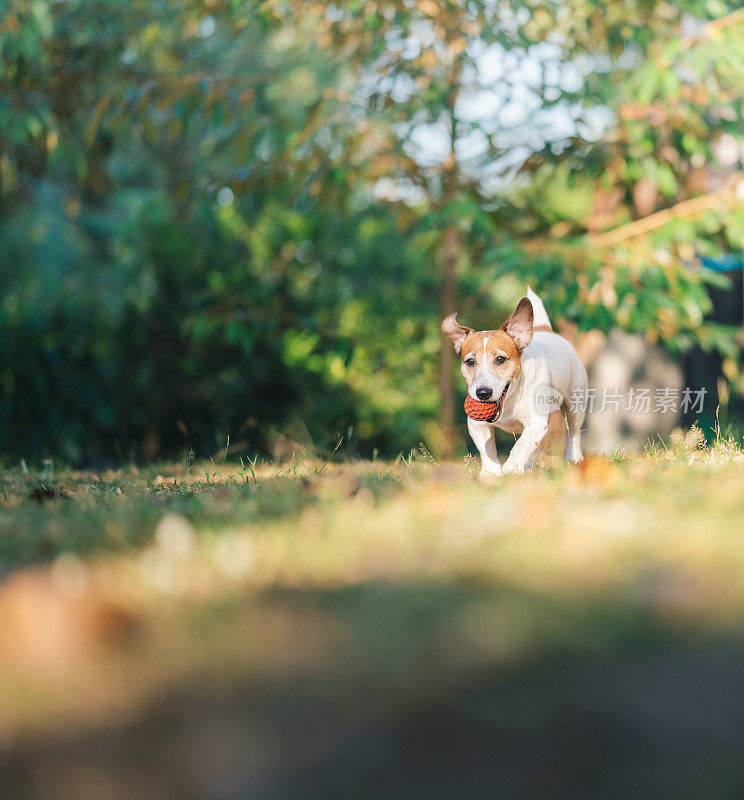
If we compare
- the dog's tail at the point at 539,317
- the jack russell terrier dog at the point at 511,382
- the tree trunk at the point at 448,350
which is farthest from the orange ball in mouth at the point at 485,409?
the tree trunk at the point at 448,350

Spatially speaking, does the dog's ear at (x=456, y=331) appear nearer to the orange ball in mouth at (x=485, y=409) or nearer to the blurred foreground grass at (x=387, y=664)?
the orange ball in mouth at (x=485, y=409)

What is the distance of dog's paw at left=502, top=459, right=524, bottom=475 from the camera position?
10.1 ft

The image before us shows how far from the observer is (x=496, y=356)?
3078mm

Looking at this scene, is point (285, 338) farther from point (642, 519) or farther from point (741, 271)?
point (642, 519)

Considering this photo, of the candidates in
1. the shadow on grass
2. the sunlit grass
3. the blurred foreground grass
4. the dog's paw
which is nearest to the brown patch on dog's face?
the dog's paw

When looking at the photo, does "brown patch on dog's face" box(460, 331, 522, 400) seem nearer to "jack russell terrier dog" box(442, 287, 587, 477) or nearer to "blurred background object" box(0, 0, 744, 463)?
"jack russell terrier dog" box(442, 287, 587, 477)

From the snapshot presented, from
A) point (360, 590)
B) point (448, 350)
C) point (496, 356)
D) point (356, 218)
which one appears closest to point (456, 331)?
point (496, 356)

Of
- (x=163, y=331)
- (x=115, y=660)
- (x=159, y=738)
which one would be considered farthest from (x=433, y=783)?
(x=163, y=331)

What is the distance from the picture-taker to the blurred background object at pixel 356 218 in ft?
18.9

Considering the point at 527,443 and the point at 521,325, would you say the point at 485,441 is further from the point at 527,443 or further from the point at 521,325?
the point at 521,325

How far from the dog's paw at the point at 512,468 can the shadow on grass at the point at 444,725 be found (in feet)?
6.17

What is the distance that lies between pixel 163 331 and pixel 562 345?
5.31m

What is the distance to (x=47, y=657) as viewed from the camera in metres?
1.21

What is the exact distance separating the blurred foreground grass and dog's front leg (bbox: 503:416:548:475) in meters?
1.42
